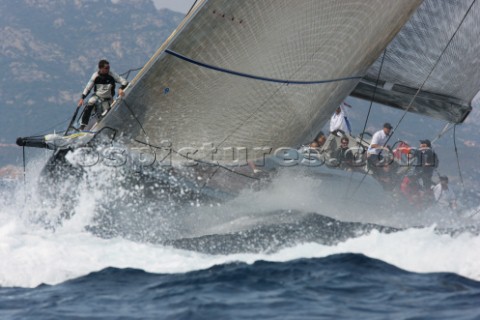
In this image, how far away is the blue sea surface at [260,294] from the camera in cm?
606

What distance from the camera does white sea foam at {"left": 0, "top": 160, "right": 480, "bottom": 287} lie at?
25.3 ft

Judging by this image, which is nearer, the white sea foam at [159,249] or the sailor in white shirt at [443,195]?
the white sea foam at [159,249]

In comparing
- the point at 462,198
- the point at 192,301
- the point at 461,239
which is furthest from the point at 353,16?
the point at 462,198

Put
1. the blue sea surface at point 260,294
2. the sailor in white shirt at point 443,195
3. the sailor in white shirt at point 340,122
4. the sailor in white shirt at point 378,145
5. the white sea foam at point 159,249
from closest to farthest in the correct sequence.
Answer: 1. the blue sea surface at point 260,294
2. the white sea foam at point 159,249
3. the sailor in white shirt at point 378,145
4. the sailor in white shirt at point 340,122
5. the sailor in white shirt at point 443,195

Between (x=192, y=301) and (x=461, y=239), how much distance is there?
368 centimetres

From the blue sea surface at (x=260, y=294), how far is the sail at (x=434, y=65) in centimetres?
490

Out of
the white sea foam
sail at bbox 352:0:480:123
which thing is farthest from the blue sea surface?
sail at bbox 352:0:480:123

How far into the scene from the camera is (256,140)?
9.93 meters

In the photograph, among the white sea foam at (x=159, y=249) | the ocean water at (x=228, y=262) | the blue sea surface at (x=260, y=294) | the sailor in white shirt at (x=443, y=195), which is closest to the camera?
the blue sea surface at (x=260, y=294)

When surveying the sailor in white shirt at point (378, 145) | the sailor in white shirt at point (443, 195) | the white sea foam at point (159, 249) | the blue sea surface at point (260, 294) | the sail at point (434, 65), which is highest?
the sail at point (434, 65)

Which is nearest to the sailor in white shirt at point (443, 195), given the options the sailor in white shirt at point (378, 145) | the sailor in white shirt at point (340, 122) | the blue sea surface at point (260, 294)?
the sailor in white shirt at point (378, 145)

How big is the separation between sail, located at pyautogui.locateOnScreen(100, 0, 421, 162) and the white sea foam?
1053 millimetres

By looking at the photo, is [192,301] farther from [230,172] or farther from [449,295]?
[230,172]

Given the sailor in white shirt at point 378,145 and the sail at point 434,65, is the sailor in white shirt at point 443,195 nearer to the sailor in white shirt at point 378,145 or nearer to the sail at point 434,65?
the sail at point 434,65
